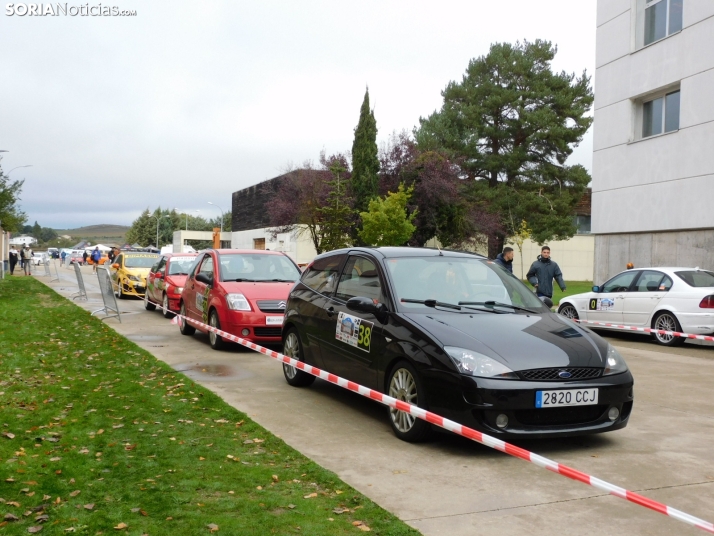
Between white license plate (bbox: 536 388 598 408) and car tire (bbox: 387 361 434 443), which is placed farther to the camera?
car tire (bbox: 387 361 434 443)

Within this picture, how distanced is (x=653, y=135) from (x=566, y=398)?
18116 mm

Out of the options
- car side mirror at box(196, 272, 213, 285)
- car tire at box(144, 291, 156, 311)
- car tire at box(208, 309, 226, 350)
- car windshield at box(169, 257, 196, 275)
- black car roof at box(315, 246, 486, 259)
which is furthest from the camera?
car tire at box(144, 291, 156, 311)

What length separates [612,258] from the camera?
2339 centimetres

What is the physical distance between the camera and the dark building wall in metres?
63.7

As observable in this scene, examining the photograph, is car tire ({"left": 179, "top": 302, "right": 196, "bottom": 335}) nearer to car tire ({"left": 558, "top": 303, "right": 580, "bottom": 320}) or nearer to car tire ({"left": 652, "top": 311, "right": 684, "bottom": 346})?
car tire ({"left": 558, "top": 303, "right": 580, "bottom": 320})

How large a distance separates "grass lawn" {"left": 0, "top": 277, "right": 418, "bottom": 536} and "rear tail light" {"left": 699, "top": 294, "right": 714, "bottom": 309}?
938 centimetres

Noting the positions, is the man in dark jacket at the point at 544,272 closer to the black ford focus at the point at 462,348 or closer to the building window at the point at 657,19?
the black ford focus at the point at 462,348

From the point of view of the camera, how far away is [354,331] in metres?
7.16

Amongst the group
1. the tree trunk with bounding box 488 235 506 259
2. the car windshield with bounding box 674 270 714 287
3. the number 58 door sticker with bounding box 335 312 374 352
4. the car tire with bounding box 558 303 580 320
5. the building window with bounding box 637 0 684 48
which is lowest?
the car tire with bounding box 558 303 580 320

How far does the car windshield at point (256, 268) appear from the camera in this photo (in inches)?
490

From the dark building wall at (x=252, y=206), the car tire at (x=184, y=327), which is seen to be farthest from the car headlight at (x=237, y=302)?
the dark building wall at (x=252, y=206)

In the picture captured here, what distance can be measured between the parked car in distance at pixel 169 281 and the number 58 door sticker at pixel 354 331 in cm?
967

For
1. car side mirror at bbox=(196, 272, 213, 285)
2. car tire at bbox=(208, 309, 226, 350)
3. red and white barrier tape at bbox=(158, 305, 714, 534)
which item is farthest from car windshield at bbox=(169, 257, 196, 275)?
red and white barrier tape at bbox=(158, 305, 714, 534)

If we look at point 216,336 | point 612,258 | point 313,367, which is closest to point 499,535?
point 313,367
